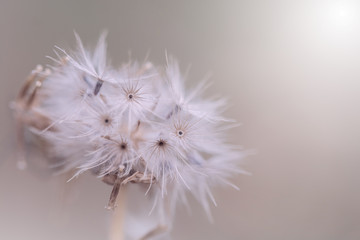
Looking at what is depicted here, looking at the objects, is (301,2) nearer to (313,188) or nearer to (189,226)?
(313,188)

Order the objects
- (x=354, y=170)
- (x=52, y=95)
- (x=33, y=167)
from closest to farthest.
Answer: (x=52, y=95) → (x=33, y=167) → (x=354, y=170)

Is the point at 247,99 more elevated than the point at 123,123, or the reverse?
the point at 247,99

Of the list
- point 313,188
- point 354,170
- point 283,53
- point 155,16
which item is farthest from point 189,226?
point 155,16

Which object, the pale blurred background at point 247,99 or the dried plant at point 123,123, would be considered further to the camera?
the pale blurred background at point 247,99

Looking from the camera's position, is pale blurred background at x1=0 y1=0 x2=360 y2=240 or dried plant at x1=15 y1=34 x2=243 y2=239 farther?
pale blurred background at x1=0 y1=0 x2=360 y2=240

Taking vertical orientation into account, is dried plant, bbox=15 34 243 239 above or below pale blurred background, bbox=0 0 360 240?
below
